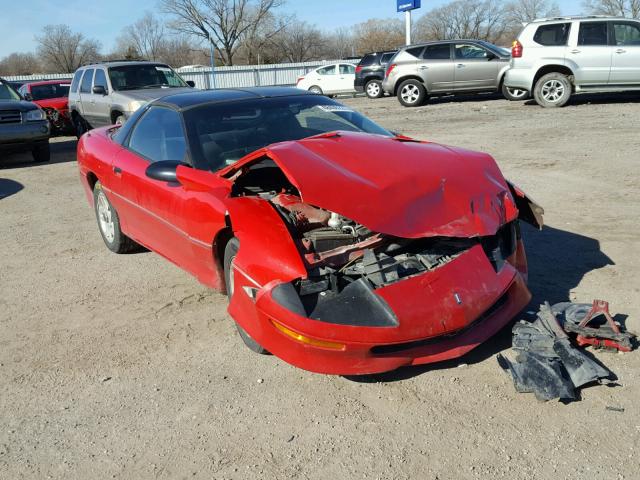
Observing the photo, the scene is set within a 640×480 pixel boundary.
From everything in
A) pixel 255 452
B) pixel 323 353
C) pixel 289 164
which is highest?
pixel 289 164

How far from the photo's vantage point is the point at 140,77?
40.7ft

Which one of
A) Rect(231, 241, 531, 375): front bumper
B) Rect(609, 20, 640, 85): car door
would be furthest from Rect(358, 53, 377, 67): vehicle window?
Rect(231, 241, 531, 375): front bumper

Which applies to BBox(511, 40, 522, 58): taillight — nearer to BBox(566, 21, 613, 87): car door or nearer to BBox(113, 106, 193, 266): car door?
BBox(566, 21, 613, 87): car door

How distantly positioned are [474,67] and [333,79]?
9322 millimetres

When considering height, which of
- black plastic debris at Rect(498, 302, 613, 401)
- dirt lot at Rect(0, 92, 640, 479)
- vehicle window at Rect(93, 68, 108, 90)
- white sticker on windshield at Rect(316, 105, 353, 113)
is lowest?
dirt lot at Rect(0, 92, 640, 479)

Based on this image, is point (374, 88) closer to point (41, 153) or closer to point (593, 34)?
point (593, 34)

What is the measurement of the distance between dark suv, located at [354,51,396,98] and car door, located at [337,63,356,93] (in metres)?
2.05

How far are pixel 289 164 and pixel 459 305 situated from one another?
1234 mm

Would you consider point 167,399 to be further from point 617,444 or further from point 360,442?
point 617,444

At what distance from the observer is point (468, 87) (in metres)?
17.0

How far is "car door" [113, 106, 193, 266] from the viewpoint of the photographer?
4312mm

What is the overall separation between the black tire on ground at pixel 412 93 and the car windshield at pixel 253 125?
12840 mm

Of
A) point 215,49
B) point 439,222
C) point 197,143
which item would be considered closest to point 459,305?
point 439,222

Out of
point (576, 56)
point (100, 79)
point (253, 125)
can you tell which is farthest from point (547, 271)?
point (576, 56)
